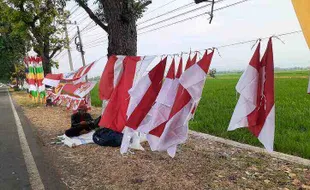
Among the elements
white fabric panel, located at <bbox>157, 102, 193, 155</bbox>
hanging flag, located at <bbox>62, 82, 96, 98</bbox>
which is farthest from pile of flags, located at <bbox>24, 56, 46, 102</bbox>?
white fabric panel, located at <bbox>157, 102, 193, 155</bbox>

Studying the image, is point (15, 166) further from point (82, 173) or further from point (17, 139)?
point (17, 139)

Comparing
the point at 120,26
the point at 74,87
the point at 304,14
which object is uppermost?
the point at 120,26

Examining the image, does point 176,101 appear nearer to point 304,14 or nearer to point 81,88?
point 304,14

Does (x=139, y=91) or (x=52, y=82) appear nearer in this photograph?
(x=139, y=91)

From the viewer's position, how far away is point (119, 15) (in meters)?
7.48

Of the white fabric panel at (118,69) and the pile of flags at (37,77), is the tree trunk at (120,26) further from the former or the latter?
the pile of flags at (37,77)

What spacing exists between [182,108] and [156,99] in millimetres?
599

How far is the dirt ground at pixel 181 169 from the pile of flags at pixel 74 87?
2.81 metres

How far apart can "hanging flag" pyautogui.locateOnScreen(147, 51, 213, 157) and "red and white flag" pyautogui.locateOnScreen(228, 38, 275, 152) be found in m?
0.67

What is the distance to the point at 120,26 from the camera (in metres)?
7.53

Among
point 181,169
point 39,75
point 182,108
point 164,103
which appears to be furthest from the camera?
point 39,75

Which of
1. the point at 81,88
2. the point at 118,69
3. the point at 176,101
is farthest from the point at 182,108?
the point at 81,88

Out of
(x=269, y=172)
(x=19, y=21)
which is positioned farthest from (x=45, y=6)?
(x=269, y=172)

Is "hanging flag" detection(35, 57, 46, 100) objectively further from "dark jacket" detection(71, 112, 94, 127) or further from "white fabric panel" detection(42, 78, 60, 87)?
"dark jacket" detection(71, 112, 94, 127)
